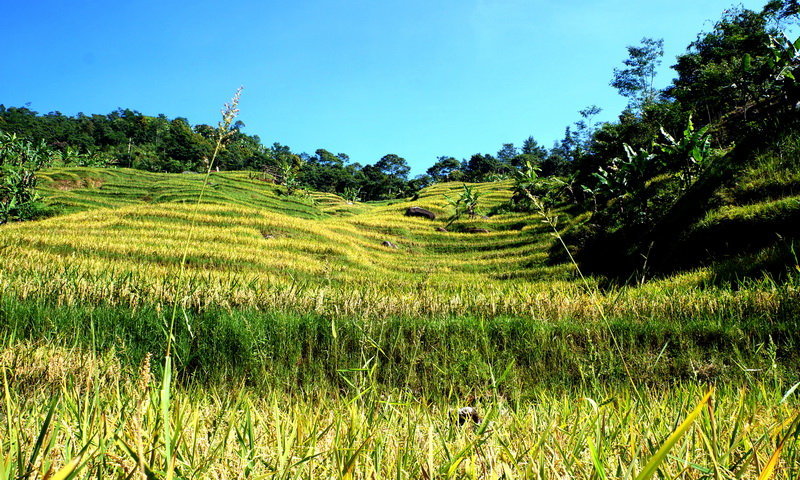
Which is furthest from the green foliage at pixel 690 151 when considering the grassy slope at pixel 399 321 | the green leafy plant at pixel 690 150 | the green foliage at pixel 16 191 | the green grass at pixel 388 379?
the green foliage at pixel 16 191

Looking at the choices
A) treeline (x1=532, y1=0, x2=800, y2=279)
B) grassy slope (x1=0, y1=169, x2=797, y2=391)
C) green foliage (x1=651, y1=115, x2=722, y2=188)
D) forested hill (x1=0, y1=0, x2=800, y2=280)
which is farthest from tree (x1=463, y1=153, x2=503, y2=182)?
grassy slope (x1=0, y1=169, x2=797, y2=391)

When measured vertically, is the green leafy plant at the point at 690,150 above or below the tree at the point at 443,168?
below

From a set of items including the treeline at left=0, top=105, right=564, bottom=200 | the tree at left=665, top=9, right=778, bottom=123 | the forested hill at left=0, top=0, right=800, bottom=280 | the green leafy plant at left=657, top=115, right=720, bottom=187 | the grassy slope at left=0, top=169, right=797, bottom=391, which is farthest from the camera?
the treeline at left=0, top=105, right=564, bottom=200

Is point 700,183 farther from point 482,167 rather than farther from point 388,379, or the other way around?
point 482,167

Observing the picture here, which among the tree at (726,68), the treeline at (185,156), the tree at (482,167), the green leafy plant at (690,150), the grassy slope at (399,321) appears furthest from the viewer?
the tree at (482,167)

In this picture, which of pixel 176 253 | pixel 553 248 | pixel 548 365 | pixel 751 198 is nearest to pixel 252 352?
pixel 548 365

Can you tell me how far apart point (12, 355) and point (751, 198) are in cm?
1241

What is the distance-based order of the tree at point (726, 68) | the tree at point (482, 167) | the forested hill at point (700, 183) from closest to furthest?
the forested hill at point (700, 183), the tree at point (726, 68), the tree at point (482, 167)

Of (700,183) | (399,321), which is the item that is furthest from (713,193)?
(399,321)

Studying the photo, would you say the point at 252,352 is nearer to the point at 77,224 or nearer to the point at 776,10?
the point at 77,224

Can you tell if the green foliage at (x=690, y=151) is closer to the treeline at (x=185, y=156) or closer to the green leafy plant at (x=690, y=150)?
the green leafy plant at (x=690, y=150)

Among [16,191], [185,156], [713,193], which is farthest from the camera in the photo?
[185,156]

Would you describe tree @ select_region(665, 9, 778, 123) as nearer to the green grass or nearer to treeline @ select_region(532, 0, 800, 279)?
treeline @ select_region(532, 0, 800, 279)

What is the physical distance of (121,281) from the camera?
700 centimetres
